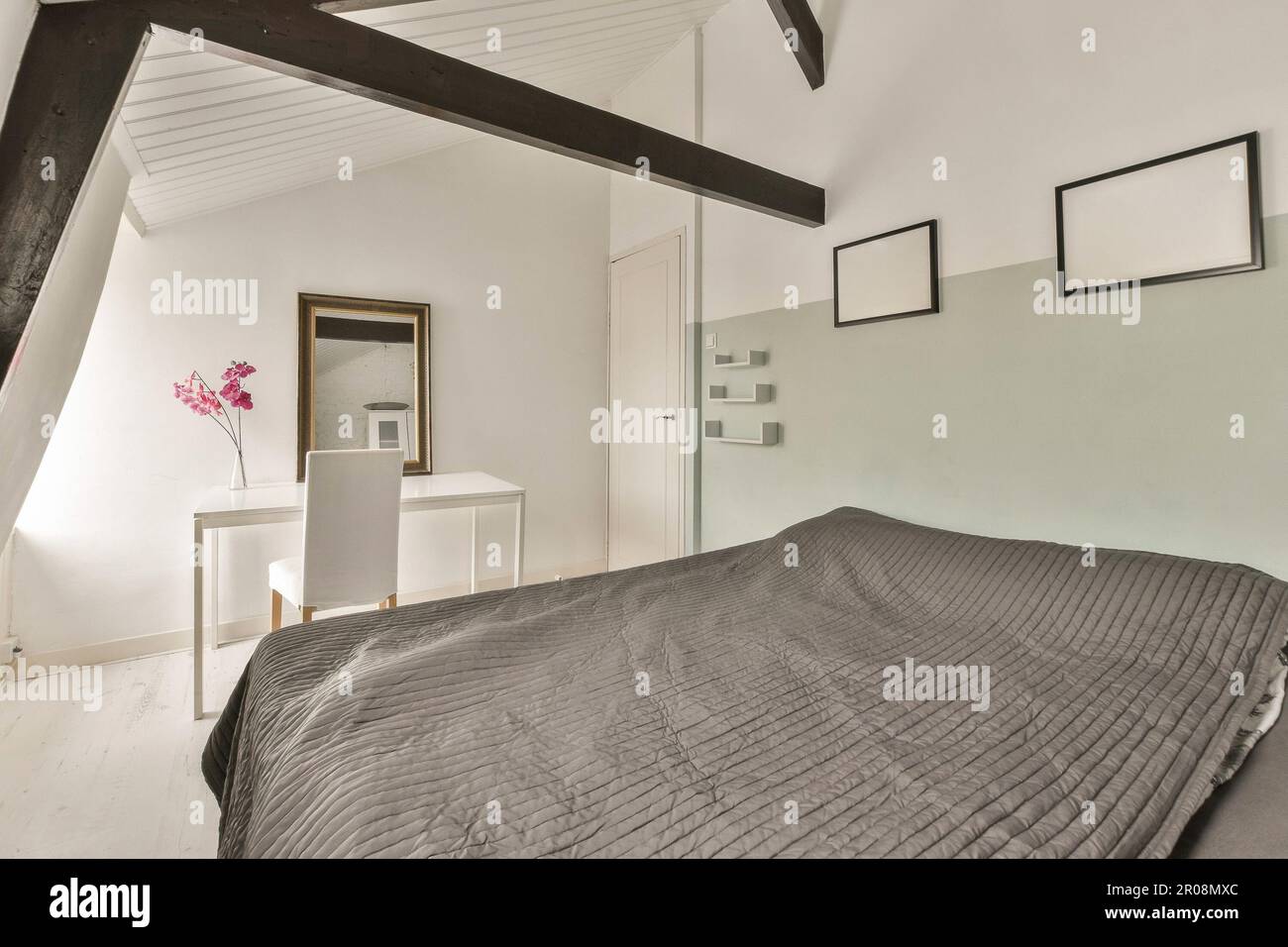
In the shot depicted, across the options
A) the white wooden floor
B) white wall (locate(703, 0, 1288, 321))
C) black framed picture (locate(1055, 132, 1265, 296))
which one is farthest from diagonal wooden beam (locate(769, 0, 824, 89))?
the white wooden floor

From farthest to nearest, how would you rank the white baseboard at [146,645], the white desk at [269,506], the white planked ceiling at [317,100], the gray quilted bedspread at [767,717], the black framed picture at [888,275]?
the white baseboard at [146,645], the white desk at [269,506], the black framed picture at [888,275], the white planked ceiling at [317,100], the gray quilted bedspread at [767,717]

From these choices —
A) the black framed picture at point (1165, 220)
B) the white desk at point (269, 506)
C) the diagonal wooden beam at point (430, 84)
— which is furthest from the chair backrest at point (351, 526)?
the black framed picture at point (1165, 220)

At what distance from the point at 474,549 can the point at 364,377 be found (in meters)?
1.15

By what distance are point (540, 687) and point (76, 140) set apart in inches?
50.4

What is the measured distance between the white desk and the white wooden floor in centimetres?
16

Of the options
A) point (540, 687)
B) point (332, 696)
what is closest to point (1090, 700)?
point (540, 687)

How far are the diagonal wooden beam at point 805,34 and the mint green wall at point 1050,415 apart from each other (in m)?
1.00

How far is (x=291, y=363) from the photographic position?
3191 mm

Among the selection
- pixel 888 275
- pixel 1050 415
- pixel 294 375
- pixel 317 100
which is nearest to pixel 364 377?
pixel 294 375

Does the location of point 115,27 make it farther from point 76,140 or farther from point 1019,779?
point 1019,779

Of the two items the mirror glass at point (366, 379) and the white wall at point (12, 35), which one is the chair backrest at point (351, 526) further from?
the white wall at point (12, 35)

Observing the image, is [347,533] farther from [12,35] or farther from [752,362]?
[752,362]

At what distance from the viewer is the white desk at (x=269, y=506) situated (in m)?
2.41

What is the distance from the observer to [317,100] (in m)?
2.19
